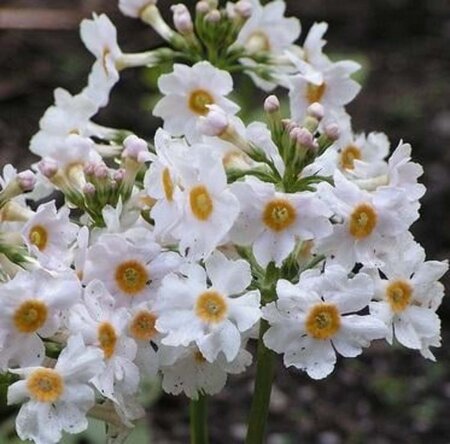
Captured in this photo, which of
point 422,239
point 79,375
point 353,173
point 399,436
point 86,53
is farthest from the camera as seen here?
point 86,53

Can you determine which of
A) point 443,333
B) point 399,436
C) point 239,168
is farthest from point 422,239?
point 239,168

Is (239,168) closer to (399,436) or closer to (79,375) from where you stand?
(79,375)

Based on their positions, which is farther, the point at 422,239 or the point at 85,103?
the point at 422,239

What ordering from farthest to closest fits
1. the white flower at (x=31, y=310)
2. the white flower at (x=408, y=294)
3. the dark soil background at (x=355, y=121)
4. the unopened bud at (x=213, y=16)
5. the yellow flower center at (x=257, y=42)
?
the dark soil background at (x=355, y=121)
the yellow flower center at (x=257, y=42)
the unopened bud at (x=213, y=16)
the white flower at (x=408, y=294)
the white flower at (x=31, y=310)

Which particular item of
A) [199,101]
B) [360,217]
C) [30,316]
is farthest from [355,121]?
[30,316]

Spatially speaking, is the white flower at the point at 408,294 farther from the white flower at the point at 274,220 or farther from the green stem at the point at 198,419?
the green stem at the point at 198,419

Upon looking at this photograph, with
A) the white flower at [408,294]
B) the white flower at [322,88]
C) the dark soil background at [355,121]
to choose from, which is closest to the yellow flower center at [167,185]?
the white flower at [408,294]
